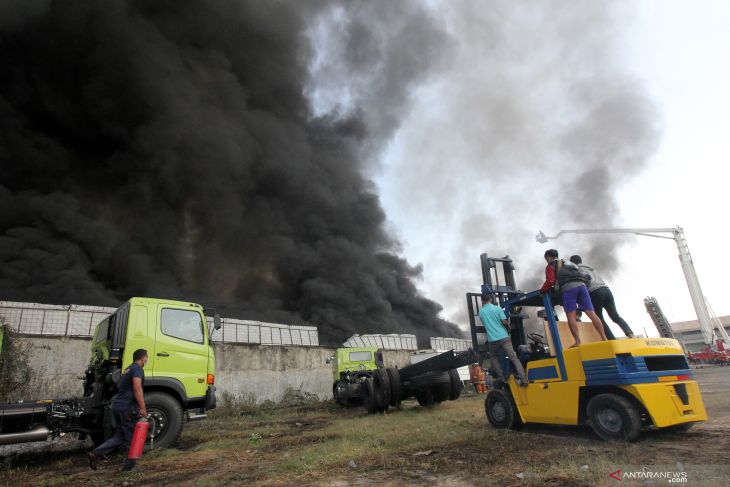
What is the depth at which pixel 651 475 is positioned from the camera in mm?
3252

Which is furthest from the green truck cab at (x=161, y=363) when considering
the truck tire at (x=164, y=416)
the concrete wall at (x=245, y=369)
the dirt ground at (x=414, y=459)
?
the concrete wall at (x=245, y=369)

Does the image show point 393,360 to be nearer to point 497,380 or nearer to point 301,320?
point 301,320

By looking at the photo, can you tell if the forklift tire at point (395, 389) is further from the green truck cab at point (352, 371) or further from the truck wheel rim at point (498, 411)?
the truck wheel rim at point (498, 411)

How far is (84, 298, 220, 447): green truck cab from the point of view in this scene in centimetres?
621

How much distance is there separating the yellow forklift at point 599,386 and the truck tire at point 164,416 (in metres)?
5.10

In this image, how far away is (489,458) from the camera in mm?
4289

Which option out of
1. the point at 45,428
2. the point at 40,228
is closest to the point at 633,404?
the point at 45,428

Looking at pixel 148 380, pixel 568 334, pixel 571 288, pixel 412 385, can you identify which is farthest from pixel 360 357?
pixel 571 288

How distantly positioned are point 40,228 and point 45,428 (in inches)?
671

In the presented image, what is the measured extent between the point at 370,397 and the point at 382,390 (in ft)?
Result: 1.71

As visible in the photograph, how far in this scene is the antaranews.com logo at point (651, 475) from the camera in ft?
10.2

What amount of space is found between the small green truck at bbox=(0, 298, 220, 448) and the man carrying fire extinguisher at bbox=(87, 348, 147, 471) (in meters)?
0.83

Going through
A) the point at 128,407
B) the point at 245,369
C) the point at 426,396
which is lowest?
the point at 426,396

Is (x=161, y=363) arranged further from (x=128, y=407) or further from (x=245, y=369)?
(x=245, y=369)
